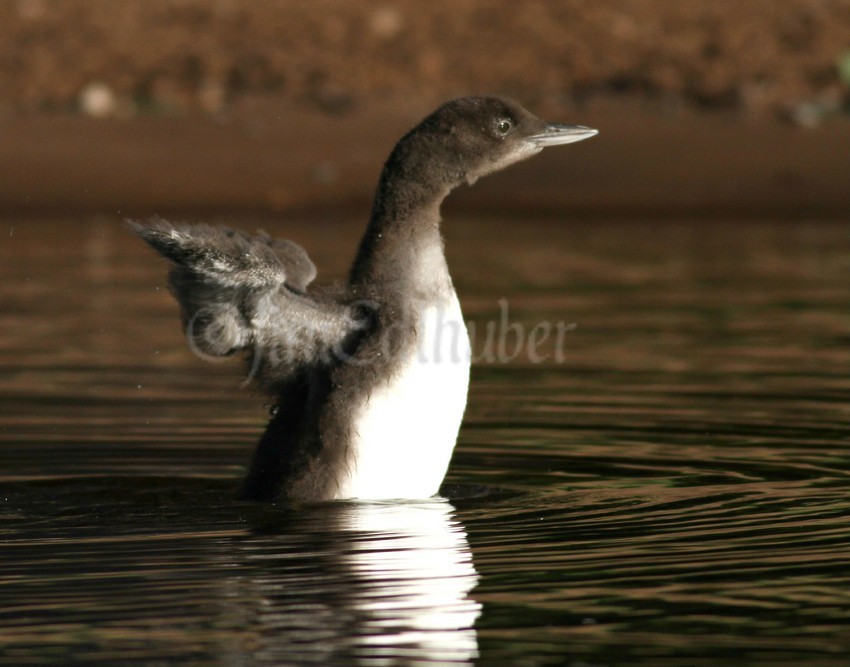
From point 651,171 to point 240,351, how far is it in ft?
46.7

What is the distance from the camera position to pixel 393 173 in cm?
737

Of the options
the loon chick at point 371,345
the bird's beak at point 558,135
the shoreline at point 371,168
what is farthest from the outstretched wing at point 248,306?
the shoreline at point 371,168

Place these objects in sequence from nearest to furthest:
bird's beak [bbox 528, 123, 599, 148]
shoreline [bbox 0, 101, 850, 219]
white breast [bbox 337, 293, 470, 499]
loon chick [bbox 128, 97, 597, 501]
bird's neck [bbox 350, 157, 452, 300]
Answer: loon chick [bbox 128, 97, 597, 501] < white breast [bbox 337, 293, 470, 499] < bird's neck [bbox 350, 157, 452, 300] < bird's beak [bbox 528, 123, 599, 148] < shoreline [bbox 0, 101, 850, 219]

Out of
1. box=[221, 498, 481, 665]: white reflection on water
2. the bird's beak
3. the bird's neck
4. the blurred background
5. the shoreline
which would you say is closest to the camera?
box=[221, 498, 481, 665]: white reflection on water

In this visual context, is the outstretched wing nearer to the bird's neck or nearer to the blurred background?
the bird's neck

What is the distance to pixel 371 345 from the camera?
707cm

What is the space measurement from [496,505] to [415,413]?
61cm

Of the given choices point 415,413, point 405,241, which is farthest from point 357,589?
point 405,241

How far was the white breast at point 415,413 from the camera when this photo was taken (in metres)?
7.05

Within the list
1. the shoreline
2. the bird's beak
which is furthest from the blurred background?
the bird's beak

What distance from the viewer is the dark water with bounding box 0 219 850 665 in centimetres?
536

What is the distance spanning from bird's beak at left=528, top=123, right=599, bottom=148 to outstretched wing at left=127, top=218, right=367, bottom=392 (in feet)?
3.61

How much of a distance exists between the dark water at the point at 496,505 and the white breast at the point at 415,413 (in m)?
0.14

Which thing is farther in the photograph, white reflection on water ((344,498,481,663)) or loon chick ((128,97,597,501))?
loon chick ((128,97,597,501))
